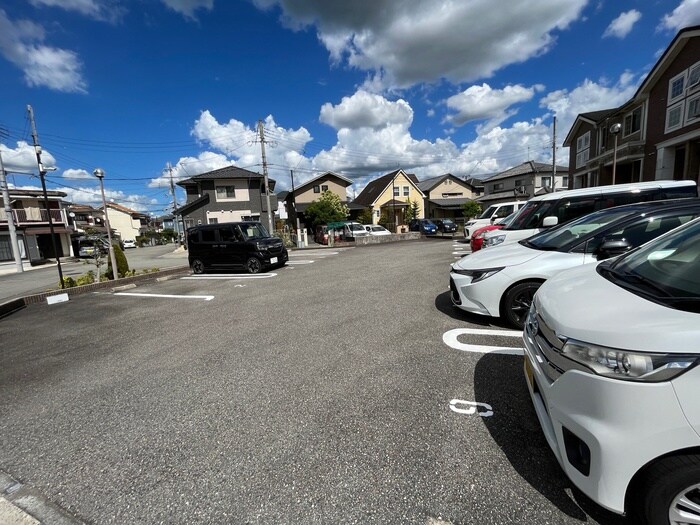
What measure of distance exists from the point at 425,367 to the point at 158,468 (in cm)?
223

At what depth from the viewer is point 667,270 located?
1893 millimetres

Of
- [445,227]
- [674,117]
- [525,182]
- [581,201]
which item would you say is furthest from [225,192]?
[525,182]

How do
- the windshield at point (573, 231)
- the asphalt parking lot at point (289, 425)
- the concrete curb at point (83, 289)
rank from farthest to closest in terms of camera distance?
the concrete curb at point (83, 289) < the windshield at point (573, 231) < the asphalt parking lot at point (289, 425)

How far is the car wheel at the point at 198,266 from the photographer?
35.4ft

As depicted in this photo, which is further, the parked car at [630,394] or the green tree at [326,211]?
the green tree at [326,211]

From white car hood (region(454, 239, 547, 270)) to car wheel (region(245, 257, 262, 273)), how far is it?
23.1ft

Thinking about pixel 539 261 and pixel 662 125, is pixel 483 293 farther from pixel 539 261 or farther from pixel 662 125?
pixel 662 125

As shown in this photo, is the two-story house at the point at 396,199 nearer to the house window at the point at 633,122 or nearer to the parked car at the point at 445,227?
the parked car at the point at 445,227

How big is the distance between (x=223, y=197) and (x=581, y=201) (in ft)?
78.9

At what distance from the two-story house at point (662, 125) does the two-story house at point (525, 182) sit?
12658mm

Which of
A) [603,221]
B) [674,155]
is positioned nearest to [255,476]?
[603,221]

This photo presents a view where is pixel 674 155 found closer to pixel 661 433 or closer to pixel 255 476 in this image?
pixel 661 433

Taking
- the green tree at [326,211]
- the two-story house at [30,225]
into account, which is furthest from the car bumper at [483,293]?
the two-story house at [30,225]

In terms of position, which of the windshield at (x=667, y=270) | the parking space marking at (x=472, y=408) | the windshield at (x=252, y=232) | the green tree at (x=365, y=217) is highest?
the green tree at (x=365, y=217)
